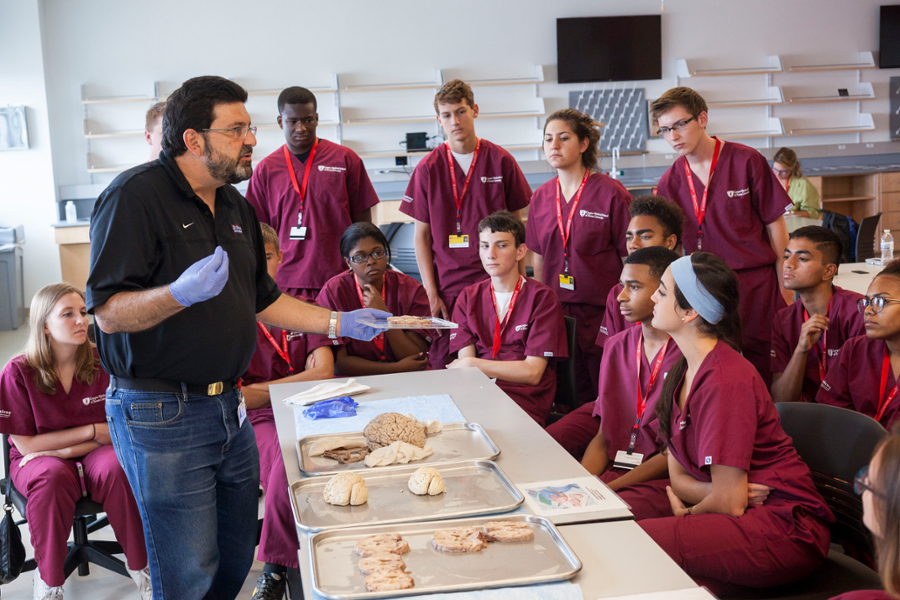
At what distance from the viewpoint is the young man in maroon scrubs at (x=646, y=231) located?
279cm

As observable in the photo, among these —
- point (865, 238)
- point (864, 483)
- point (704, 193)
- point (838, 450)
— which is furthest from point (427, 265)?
point (865, 238)

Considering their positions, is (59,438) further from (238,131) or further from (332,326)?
(238,131)

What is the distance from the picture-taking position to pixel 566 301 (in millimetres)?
3158

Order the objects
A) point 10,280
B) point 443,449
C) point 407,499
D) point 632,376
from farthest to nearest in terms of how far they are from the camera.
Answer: point 10,280, point 632,376, point 443,449, point 407,499

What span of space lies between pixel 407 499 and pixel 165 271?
0.72 m

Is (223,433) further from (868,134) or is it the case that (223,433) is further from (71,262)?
(868,134)

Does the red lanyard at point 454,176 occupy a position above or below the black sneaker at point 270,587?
above

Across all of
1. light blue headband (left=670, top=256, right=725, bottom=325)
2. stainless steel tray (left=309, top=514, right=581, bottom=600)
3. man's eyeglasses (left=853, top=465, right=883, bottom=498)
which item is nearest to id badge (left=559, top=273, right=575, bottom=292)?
light blue headband (left=670, top=256, right=725, bottom=325)

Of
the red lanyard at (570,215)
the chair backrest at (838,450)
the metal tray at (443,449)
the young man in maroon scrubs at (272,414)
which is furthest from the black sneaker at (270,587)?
the red lanyard at (570,215)

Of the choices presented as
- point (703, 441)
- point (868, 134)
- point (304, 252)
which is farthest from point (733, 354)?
point (868, 134)

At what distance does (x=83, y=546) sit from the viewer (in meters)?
2.47

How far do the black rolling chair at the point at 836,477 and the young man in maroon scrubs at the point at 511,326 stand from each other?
0.96 metres

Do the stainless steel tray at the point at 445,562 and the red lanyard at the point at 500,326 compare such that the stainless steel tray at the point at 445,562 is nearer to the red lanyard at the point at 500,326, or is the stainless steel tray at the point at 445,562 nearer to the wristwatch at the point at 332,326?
the wristwatch at the point at 332,326

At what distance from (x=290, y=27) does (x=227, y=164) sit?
6.70 metres
